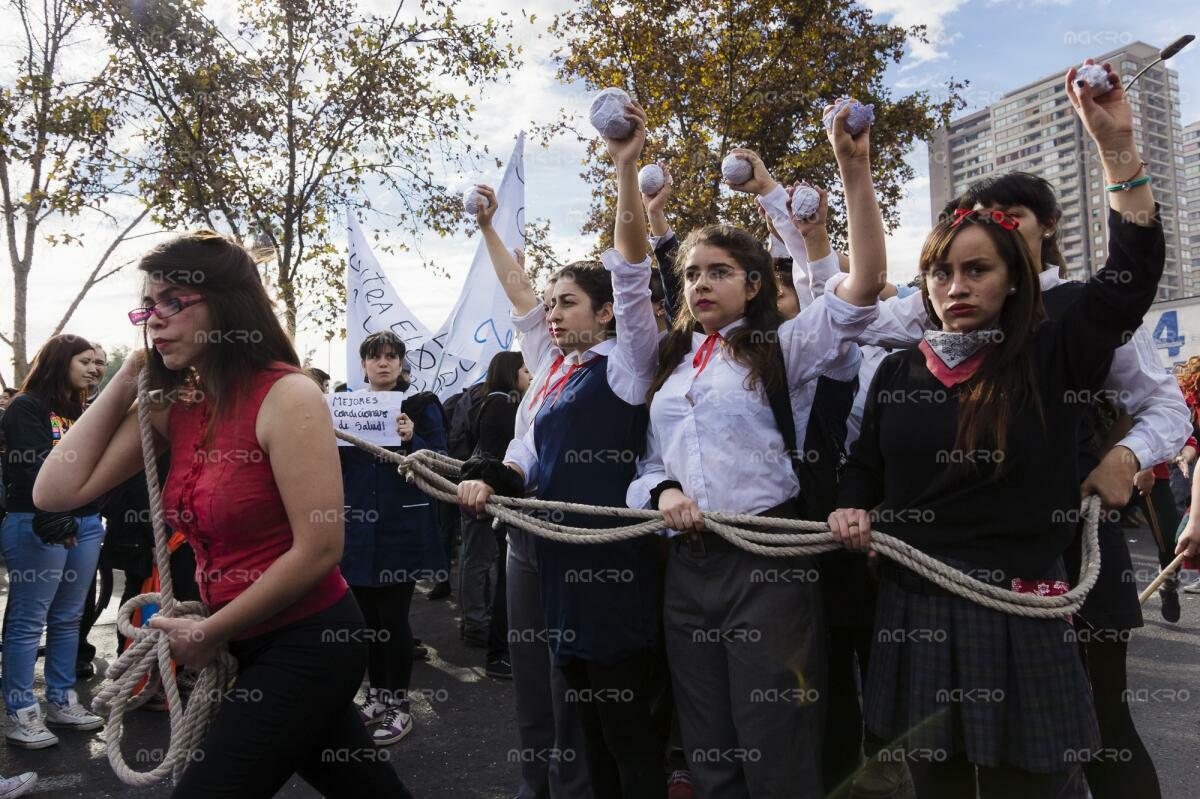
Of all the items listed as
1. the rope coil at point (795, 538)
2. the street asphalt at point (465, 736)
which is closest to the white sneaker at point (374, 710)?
the street asphalt at point (465, 736)

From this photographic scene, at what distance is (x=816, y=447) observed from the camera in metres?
2.53

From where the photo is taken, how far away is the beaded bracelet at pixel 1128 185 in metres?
1.84

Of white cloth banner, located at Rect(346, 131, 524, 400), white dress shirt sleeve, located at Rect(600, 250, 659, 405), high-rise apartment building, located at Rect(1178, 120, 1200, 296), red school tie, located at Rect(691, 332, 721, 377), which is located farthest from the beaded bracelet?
high-rise apartment building, located at Rect(1178, 120, 1200, 296)

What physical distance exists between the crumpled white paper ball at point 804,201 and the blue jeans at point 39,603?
12.3 ft

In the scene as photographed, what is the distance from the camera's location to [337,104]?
369 inches

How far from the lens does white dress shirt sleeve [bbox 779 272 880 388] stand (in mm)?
2330

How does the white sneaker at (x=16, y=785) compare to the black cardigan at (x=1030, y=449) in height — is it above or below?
below

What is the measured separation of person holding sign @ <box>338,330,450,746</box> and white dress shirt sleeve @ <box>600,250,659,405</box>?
75.9 inches

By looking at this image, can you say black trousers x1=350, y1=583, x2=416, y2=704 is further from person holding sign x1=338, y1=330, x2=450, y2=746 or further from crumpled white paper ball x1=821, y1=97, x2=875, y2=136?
crumpled white paper ball x1=821, y1=97, x2=875, y2=136

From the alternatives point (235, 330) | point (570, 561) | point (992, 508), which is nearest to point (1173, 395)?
point (992, 508)

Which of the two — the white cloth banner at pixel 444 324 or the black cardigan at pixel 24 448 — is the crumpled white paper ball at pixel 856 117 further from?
the white cloth banner at pixel 444 324

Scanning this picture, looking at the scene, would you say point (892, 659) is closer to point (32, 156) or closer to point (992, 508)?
point (992, 508)

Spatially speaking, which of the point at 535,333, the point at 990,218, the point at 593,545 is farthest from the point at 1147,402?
the point at 535,333

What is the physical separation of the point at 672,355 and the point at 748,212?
9341mm
